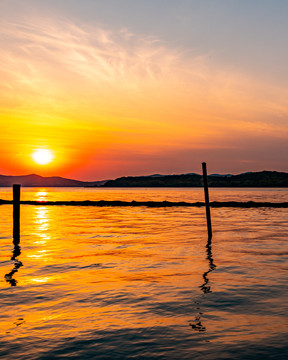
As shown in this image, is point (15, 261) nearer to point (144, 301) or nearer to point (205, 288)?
point (144, 301)

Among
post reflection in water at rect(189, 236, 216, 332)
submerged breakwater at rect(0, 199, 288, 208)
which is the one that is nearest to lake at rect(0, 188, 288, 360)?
post reflection in water at rect(189, 236, 216, 332)

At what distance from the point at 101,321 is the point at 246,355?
3564 mm

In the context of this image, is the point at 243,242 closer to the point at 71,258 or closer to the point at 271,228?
the point at 271,228

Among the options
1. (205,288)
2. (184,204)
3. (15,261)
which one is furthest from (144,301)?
(184,204)

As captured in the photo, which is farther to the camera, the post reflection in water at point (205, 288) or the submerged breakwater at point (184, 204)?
the submerged breakwater at point (184, 204)

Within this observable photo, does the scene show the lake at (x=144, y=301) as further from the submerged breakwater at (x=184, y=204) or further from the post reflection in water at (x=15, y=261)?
the submerged breakwater at (x=184, y=204)

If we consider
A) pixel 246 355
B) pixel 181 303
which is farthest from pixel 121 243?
pixel 246 355

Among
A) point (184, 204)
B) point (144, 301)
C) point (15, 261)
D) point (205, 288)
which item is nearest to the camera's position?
point (144, 301)

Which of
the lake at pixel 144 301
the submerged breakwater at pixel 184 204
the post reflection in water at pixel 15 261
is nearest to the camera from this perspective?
the lake at pixel 144 301

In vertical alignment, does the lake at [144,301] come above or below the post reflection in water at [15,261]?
below

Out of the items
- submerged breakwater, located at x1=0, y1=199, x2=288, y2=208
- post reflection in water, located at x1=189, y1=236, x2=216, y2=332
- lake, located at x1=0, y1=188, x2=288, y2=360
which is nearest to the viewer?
lake, located at x1=0, y1=188, x2=288, y2=360

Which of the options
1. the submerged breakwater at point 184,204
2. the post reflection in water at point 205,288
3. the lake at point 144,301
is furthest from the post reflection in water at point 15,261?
the submerged breakwater at point 184,204

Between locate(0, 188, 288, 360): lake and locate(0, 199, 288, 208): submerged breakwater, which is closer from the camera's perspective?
locate(0, 188, 288, 360): lake

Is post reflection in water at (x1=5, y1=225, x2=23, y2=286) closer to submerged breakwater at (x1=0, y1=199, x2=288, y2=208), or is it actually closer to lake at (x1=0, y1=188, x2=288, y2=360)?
lake at (x1=0, y1=188, x2=288, y2=360)
